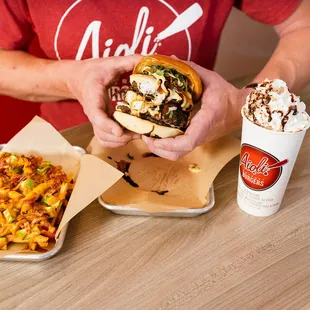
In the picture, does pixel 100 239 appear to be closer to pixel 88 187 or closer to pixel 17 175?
pixel 88 187

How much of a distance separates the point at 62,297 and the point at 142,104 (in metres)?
0.40

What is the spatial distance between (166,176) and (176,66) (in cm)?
26

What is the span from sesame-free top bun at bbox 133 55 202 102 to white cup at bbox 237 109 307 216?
15 centimetres

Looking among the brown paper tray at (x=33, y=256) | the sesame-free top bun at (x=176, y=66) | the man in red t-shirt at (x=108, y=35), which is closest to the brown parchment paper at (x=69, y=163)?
the brown paper tray at (x=33, y=256)

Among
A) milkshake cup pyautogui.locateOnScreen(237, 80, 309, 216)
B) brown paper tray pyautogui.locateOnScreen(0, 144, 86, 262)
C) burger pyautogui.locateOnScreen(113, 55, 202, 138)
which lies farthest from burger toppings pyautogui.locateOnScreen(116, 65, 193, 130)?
brown paper tray pyautogui.locateOnScreen(0, 144, 86, 262)

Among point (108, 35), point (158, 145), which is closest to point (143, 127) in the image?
point (158, 145)

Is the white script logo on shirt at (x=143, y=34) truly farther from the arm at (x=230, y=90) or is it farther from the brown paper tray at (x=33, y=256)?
the brown paper tray at (x=33, y=256)

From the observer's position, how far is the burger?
2.95ft

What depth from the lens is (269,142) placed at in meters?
0.83

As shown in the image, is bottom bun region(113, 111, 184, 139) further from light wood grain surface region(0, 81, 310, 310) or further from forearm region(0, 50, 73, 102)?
forearm region(0, 50, 73, 102)

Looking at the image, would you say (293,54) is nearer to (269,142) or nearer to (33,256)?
(269,142)

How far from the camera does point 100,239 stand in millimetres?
888

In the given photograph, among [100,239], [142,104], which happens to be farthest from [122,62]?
[100,239]

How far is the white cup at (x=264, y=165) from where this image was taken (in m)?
0.83
